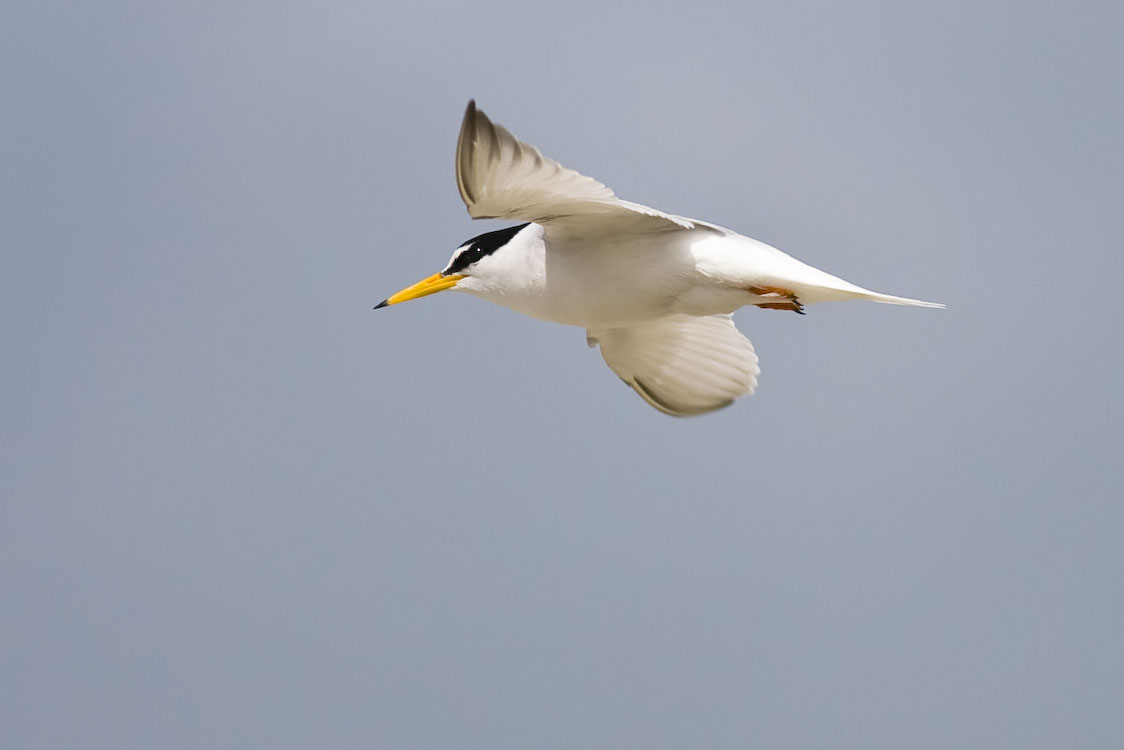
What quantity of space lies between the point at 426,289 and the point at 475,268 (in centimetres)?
35

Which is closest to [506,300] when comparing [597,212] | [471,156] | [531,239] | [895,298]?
[531,239]

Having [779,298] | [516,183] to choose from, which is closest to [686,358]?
[779,298]

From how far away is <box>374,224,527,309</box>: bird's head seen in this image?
330 inches

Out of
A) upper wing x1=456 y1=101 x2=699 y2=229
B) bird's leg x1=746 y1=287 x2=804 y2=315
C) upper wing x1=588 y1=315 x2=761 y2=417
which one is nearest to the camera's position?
upper wing x1=456 y1=101 x2=699 y2=229

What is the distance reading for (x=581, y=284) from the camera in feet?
26.8

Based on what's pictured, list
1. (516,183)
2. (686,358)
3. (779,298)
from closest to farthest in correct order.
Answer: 1. (516,183)
2. (779,298)
3. (686,358)

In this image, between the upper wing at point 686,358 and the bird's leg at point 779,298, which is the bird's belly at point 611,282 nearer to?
the bird's leg at point 779,298

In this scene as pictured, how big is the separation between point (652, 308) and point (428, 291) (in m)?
1.28

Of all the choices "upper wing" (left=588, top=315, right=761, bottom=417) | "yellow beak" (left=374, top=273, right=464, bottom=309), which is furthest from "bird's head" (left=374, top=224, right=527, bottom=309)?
"upper wing" (left=588, top=315, right=761, bottom=417)

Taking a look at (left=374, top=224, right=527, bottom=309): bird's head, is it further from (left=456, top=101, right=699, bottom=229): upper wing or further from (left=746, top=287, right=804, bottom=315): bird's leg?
(left=746, top=287, right=804, bottom=315): bird's leg

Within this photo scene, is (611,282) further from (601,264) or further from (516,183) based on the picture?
(516,183)

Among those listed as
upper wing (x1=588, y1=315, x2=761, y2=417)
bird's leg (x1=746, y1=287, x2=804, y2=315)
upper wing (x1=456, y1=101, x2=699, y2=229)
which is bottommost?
upper wing (x1=588, y1=315, x2=761, y2=417)

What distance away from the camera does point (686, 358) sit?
9.55 metres

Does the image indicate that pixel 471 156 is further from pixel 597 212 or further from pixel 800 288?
pixel 800 288
